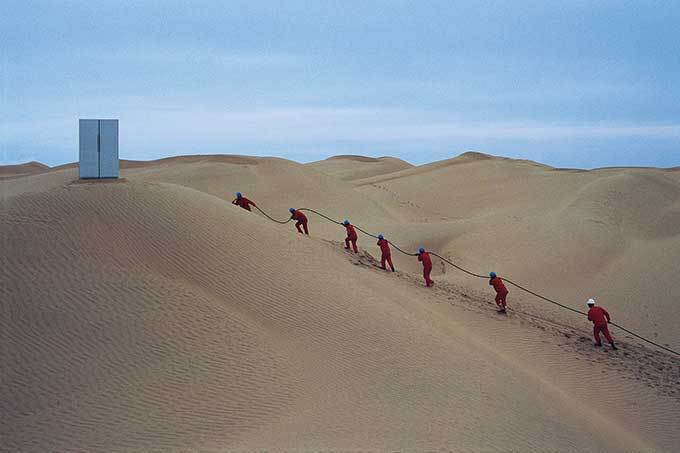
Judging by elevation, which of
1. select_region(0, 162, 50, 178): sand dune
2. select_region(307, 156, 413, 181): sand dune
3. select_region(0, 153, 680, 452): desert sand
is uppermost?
select_region(307, 156, 413, 181): sand dune

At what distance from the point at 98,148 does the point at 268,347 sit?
822cm

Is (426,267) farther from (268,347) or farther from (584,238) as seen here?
(584,238)

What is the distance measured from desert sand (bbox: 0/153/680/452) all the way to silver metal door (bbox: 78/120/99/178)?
61cm

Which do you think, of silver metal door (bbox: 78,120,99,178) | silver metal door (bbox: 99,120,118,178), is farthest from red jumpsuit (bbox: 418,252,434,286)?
silver metal door (bbox: 78,120,99,178)

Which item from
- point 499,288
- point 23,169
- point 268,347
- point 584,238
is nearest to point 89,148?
point 268,347

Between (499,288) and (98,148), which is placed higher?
(98,148)

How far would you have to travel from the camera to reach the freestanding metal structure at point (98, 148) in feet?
56.6

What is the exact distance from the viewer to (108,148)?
17.8 metres

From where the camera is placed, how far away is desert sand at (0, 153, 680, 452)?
10.3 meters

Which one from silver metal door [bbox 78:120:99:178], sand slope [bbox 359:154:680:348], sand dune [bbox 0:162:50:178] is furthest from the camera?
sand dune [bbox 0:162:50:178]

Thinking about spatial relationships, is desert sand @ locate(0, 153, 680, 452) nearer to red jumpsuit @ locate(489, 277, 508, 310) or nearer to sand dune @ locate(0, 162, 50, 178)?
red jumpsuit @ locate(489, 277, 508, 310)

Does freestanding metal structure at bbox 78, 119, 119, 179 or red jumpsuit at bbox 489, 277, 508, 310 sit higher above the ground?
freestanding metal structure at bbox 78, 119, 119, 179

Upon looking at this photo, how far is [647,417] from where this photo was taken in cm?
1444

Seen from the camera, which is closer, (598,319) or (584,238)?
(598,319)
